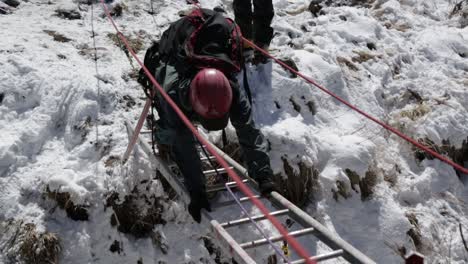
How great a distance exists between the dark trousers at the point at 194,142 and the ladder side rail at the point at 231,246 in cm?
43

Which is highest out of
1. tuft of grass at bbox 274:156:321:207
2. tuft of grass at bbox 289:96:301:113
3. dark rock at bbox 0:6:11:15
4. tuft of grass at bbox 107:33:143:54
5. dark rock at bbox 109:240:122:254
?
dark rock at bbox 0:6:11:15

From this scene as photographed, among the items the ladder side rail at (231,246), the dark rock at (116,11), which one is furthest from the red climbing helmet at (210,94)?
the dark rock at (116,11)

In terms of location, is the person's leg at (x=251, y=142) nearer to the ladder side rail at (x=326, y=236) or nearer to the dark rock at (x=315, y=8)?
the ladder side rail at (x=326, y=236)

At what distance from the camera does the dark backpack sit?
3.45m

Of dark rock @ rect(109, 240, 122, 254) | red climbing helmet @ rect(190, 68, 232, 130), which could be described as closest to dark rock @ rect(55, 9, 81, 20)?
dark rock @ rect(109, 240, 122, 254)

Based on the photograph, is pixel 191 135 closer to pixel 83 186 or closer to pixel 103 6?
pixel 83 186

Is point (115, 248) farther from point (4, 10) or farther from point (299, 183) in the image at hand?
point (4, 10)

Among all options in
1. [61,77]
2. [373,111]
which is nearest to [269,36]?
[373,111]

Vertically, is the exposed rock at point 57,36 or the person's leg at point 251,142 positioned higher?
the person's leg at point 251,142

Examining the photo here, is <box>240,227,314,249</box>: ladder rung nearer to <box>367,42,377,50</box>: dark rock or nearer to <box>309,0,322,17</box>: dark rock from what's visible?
<box>367,42,377,50</box>: dark rock

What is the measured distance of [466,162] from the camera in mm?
5816

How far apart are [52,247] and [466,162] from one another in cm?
522

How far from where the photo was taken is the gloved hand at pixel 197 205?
11.9 ft

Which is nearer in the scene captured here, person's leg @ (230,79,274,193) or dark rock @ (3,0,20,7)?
person's leg @ (230,79,274,193)
